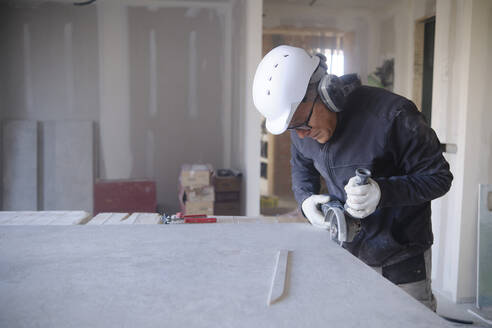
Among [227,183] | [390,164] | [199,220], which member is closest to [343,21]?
[227,183]

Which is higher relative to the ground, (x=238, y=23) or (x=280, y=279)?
(x=238, y=23)

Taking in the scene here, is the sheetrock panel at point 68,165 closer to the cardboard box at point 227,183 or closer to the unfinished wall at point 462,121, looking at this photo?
the cardboard box at point 227,183

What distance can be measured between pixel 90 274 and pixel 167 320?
1.32 ft

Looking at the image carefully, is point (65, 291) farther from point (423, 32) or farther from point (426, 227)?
point (423, 32)

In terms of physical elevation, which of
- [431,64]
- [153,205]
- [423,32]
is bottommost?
[153,205]

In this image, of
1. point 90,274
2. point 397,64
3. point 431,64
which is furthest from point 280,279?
point 397,64

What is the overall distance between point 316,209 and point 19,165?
17.5 feet

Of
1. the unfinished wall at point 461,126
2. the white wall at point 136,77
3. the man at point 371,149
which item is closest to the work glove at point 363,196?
the man at point 371,149

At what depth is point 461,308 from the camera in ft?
11.9

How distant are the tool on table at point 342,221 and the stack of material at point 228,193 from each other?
3.55 metres

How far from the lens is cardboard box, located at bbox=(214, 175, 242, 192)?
17.1ft

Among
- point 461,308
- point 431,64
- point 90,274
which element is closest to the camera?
point 90,274

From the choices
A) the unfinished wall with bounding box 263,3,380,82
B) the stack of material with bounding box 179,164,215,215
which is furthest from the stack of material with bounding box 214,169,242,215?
the unfinished wall with bounding box 263,3,380,82

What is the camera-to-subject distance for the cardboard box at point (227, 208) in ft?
17.5
